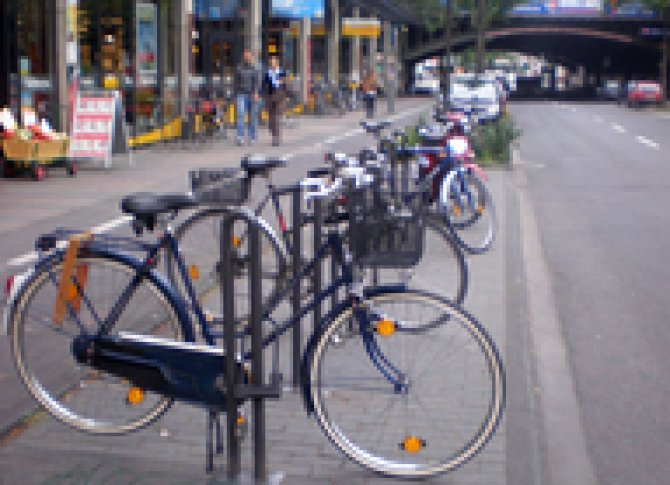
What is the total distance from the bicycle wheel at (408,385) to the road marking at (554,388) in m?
0.57

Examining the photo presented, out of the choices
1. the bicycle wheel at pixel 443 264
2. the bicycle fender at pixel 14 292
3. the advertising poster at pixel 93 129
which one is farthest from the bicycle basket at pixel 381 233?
the advertising poster at pixel 93 129

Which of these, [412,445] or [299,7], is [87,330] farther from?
[299,7]

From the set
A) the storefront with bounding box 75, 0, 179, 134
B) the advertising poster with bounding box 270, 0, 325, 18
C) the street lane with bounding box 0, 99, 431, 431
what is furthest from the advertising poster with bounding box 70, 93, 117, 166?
the advertising poster with bounding box 270, 0, 325, 18

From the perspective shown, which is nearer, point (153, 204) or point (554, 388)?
point (153, 204)

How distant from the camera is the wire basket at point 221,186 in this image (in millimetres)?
5440

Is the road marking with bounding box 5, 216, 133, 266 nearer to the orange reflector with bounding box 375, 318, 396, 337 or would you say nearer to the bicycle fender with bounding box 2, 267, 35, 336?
the bicycle fender with bounding box 2, 267, 35, 336

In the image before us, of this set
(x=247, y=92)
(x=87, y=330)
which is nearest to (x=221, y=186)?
(x=87, y=330)

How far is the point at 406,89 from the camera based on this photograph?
80812 millimetres

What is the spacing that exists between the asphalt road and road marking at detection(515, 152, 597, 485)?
59mm

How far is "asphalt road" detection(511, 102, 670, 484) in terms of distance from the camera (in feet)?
17.4

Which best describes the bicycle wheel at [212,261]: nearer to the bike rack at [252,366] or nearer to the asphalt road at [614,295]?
the bike rack at [252,366]

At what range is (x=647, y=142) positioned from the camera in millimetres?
27984

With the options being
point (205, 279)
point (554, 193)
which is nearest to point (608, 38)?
point (554, 193)

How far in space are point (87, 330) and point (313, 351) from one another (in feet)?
3.52
